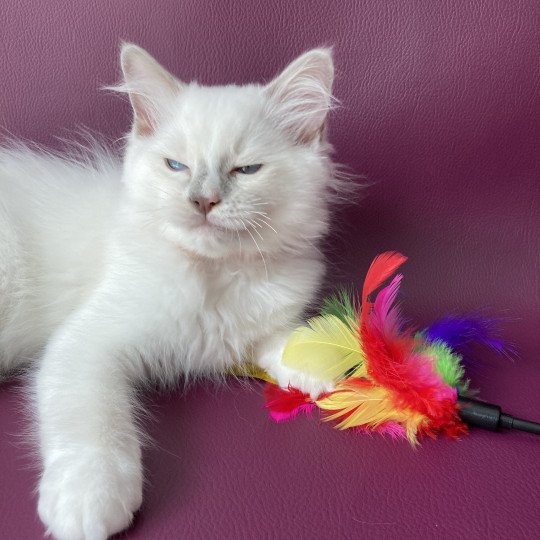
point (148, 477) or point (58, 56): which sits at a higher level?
point (58, 56)

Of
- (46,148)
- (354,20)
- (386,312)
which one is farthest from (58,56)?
Result: (386,312)

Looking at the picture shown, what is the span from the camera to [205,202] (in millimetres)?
1174

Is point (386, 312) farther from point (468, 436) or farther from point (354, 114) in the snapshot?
point (354, 114)

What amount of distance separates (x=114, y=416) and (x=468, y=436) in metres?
0.71

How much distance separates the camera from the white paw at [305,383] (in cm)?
130

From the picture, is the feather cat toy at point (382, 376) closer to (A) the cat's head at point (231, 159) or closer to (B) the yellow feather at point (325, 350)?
(B) the yellow feather at point (325, 350)

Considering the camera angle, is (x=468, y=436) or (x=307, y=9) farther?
(x=307, y=9)

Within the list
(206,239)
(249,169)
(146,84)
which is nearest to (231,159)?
(249,169)

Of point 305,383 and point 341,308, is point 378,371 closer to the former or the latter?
point 305,383

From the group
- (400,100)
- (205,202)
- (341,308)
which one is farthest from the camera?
(400,100)

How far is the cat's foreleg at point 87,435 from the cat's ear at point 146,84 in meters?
0.51

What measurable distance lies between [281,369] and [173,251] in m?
0.38

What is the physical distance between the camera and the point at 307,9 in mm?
1777

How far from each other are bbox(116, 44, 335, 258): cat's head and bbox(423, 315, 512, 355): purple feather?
15.5 inches
